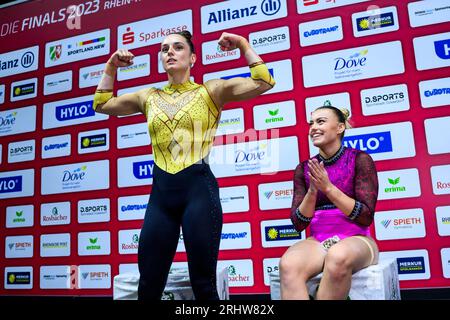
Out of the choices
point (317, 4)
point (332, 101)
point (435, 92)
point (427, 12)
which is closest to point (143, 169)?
point (332, 101)

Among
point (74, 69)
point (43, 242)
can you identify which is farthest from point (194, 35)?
point (43, 242)

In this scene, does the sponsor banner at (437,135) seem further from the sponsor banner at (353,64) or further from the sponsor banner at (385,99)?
the sponsor banner at (353,64)

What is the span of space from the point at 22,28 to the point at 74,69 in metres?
0.67

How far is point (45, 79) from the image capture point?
134 inches

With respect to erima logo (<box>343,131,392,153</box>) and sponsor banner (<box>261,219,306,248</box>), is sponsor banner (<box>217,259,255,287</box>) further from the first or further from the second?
Result: erima logo (<box>343,131,392,153</box>)

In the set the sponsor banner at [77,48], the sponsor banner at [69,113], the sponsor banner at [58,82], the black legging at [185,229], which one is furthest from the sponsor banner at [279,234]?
the sponsor banner at [58,82]

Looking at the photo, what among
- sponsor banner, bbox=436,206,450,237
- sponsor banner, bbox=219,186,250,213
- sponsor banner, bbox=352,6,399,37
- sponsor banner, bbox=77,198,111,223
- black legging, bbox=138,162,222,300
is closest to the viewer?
black legging, bbox=138,162,222,300

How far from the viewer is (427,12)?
7.92 feet

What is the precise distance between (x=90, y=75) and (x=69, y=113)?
14.3 inches

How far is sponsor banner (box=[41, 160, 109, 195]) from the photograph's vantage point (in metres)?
3.11

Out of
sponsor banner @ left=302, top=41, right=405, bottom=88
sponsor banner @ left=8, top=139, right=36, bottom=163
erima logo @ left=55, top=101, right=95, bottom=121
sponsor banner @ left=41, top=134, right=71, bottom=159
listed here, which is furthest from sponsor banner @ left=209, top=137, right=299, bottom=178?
sponsor banner @ left=8, top=139, right=36, bottom=163

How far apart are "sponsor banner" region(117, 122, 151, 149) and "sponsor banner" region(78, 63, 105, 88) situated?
49 cm

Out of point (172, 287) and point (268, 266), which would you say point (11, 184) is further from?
point (268, 266)

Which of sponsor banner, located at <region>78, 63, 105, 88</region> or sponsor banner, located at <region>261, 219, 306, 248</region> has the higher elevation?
sponsor banner, located at <region>78, 63, 105, 88</region>
